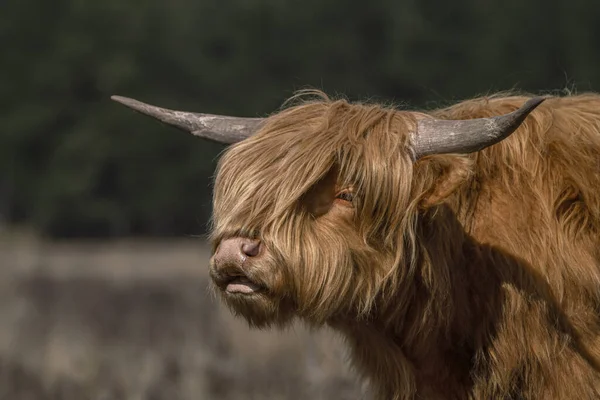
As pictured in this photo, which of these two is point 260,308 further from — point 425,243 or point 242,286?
point 425,243

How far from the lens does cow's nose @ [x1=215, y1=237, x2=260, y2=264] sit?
4.41 metres

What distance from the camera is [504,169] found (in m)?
4.95

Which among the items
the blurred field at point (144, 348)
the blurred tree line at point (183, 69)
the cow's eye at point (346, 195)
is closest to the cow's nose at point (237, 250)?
the cow's eye at point (346, 195)

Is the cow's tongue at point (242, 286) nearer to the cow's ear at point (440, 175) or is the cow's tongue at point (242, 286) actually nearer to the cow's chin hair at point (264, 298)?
the cow's chin hair at point (264, 298)

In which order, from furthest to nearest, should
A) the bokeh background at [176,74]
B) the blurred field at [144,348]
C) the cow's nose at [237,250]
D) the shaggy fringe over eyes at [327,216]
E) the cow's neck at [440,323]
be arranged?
the bokeh background at [176,74] → the blurred field at [144,348] → the cow's neck at [440,323] → the shaggy fringe over eyes at [327,216] → the cow's nose at [237,250]

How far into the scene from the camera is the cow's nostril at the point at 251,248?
445 cm

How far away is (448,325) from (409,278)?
266 millimetres

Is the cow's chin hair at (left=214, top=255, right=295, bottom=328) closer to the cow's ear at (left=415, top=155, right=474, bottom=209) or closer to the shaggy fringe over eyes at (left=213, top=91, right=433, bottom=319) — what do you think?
the shaggy fringe over eyes at (left=213, top=91, right=433, bottom=319)

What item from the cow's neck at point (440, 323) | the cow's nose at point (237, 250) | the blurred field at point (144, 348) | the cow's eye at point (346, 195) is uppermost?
the cow's eye at point (346, 195)

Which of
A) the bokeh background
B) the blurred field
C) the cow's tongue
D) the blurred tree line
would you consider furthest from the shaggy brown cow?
the blurred tree line

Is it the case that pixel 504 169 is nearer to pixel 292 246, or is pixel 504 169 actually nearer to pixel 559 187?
pixel 559 187

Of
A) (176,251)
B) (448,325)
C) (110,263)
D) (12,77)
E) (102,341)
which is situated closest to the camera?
(448,325)

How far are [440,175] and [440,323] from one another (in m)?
0.63

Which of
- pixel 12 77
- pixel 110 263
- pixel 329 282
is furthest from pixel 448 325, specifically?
pixel 12 77
